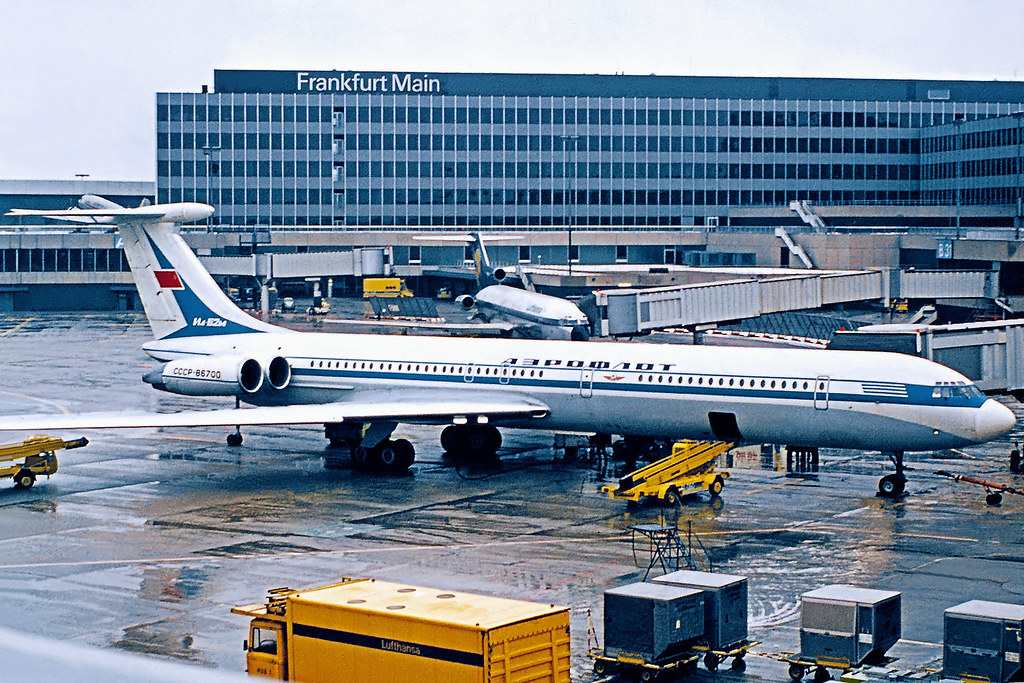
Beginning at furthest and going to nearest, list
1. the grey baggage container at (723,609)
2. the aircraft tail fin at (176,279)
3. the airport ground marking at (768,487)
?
the aircraft tail fin at (176,279) → the airport ground marking at (768,487) → the grey baggage container at (723,609)

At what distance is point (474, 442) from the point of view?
43.2m

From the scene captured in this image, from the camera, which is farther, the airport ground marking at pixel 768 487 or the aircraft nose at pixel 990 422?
the airport ground marking at pixel 768 487

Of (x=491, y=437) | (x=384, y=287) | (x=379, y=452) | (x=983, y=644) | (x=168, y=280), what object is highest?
(x=384, y=287)

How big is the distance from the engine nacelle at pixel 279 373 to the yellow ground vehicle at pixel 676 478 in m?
12.4

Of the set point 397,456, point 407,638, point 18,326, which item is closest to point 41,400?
point 397,456

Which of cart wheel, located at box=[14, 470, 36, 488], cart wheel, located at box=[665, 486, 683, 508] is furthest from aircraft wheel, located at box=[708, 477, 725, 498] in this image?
cart wheel, located at box=[14, 470, 36, 488]

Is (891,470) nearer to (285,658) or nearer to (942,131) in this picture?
(285,658)

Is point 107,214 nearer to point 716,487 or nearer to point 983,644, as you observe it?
point 716,487

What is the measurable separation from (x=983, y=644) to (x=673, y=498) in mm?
16821

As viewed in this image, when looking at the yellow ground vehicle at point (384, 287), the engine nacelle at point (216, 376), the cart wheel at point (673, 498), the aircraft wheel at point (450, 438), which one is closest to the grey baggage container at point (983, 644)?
the cart wheel at point (673, 498)

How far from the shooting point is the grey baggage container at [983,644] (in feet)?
63.2

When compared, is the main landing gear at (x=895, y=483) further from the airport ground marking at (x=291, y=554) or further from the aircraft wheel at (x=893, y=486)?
the airport ground marking at (x=291, y=554)

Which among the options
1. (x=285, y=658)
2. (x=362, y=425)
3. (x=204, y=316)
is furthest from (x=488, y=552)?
(x=204, y=316)

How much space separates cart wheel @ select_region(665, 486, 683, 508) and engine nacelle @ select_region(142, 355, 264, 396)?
47.6 ft
